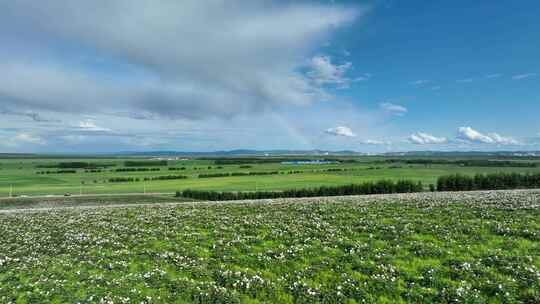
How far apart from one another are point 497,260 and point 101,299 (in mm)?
13761

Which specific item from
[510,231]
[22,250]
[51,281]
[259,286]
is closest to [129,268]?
[51,281]

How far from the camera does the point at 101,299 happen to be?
945 cm

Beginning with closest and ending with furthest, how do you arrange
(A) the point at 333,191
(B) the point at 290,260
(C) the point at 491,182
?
(B) the point at 290,260
(C) the point at 491,182
(A) the point at 333,191

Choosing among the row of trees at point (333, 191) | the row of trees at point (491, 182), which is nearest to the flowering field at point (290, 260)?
the row of trees at point (333, 191)

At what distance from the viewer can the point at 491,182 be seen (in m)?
64.6

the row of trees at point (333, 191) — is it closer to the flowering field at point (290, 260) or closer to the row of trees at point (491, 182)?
the row of trees at point (491, 182)

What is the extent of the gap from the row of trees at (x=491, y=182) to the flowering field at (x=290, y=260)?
51.4 meters

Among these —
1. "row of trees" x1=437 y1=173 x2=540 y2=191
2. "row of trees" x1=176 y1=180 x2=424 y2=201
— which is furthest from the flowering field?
"row of trees" x1=437 y1=173 x2=540 y2=191

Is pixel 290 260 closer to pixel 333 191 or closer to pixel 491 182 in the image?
pixel 333 191

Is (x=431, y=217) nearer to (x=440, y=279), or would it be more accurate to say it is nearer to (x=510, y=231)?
(x=510, y=231)

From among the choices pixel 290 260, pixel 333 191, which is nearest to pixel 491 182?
pixel 333 191

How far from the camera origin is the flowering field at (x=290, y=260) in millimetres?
9391

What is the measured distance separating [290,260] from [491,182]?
7085 cm

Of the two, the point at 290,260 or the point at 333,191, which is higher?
the point at 290,260
